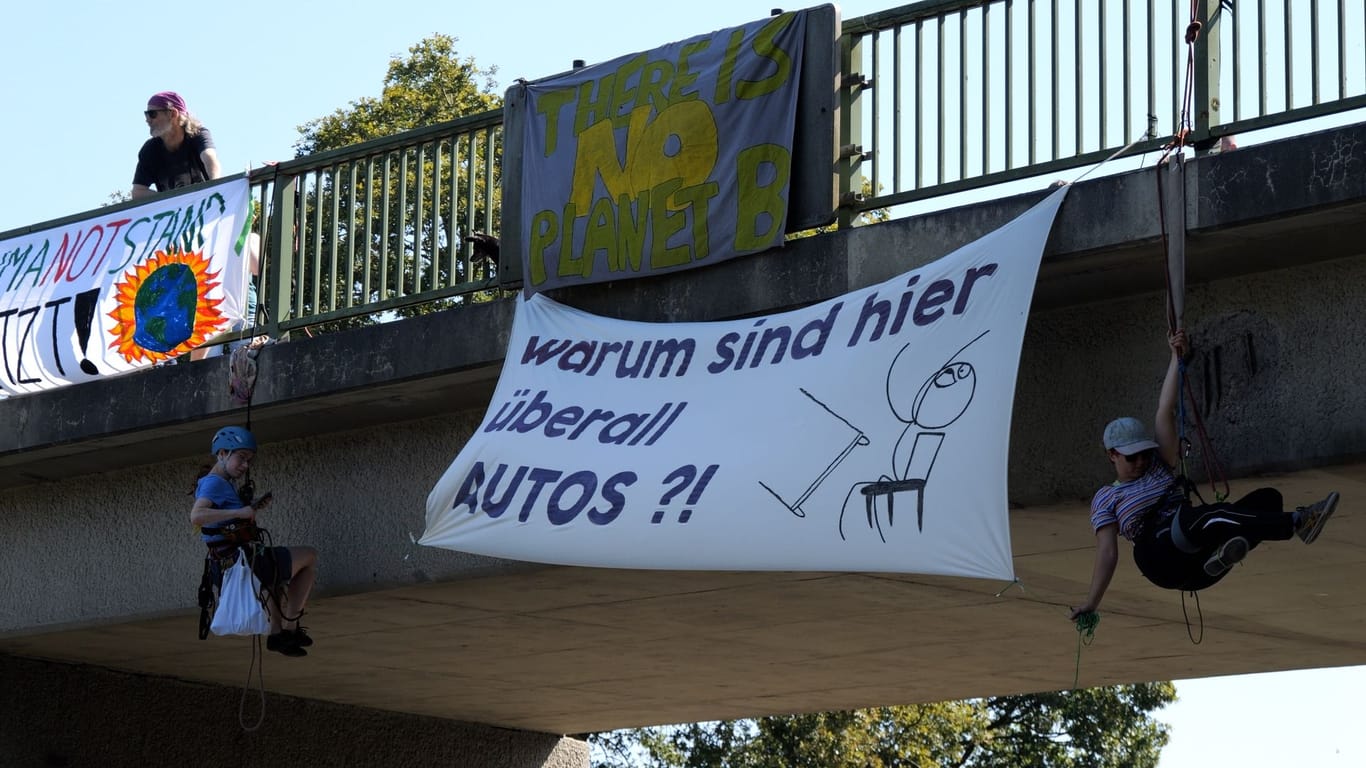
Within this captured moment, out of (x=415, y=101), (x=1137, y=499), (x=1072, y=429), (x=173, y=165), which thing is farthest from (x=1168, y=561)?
(x=415, y=101)

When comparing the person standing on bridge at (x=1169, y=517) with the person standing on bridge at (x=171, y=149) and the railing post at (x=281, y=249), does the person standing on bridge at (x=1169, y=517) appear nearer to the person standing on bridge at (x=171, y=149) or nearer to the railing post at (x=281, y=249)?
the railing post at (x=281, y=249)

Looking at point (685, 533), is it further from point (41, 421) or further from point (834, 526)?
point (41, 421)

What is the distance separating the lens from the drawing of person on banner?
841cm

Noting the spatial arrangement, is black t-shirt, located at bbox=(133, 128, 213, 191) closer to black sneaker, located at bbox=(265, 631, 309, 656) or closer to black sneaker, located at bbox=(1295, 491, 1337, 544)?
black sneaker, located at bbox=(265, 631, 309, 656)

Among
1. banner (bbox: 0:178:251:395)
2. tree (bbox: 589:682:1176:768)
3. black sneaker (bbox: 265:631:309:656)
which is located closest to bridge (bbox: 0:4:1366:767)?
banner (bbox: 0:178:251:395)

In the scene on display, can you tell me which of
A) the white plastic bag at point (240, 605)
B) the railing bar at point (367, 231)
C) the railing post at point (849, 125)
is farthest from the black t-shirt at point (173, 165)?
the railing post at point (849, 125)

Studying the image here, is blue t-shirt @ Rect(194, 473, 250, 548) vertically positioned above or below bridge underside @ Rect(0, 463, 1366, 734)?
above

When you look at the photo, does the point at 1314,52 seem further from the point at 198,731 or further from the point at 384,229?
the point at 198,731

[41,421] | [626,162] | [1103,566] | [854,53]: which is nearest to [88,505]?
[41,421]

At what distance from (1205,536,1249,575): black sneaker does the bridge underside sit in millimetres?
1223

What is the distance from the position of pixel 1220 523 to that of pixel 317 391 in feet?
17.9

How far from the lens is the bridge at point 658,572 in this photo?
28.1 ft

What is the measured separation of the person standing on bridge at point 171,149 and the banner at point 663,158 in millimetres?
3586

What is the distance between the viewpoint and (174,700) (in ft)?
52.5
